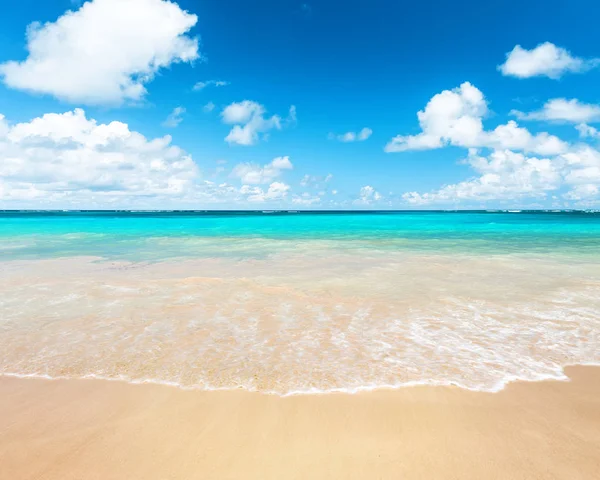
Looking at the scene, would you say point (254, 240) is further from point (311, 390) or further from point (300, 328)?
point (311, 390)

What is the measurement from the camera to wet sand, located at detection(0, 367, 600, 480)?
139 inches

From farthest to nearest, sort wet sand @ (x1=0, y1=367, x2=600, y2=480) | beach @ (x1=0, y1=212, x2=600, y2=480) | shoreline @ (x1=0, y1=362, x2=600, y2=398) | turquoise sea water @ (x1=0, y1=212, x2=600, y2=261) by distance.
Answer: turquoise sea water @ (x1=0, y1=212, x2=600, y2=261) → shoreline @ (x1=0, y1=362, x2=600, y2=398) → beach @ (x1=0, y1=212, x2=600, y2=480) → wet sand @ (x1=0, y1=367, x2=600, y2=480)

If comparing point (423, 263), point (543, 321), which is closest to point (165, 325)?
point (543, 321)

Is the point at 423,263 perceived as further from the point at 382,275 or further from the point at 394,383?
the point at 394,383

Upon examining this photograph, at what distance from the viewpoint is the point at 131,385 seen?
202 inches

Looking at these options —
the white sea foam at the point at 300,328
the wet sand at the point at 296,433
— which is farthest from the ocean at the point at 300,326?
the wet sand at the point at 296,433

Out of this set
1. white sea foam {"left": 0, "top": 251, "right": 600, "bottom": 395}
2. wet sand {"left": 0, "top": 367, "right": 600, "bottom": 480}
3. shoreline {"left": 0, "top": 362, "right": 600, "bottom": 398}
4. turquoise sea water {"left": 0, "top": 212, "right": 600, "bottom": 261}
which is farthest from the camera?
turquoise sea water {"left": 0, "top": 212, "right": 600, "bottom": 261}

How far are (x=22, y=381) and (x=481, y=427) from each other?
664 cm

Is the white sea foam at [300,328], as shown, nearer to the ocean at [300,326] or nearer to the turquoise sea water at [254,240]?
the ocean at [300,326]

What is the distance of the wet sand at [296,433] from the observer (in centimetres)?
354

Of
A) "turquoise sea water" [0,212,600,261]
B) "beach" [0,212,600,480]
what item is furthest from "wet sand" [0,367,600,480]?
"turquoise sea water" [0,212,600,261]

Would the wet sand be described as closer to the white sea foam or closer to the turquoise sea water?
the white sea foam

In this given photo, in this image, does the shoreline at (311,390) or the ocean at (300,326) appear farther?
the ocean at (300,326)

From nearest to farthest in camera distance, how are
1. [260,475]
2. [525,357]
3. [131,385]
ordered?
1. [260,475]
2. [131,385]
3. [525,357]
